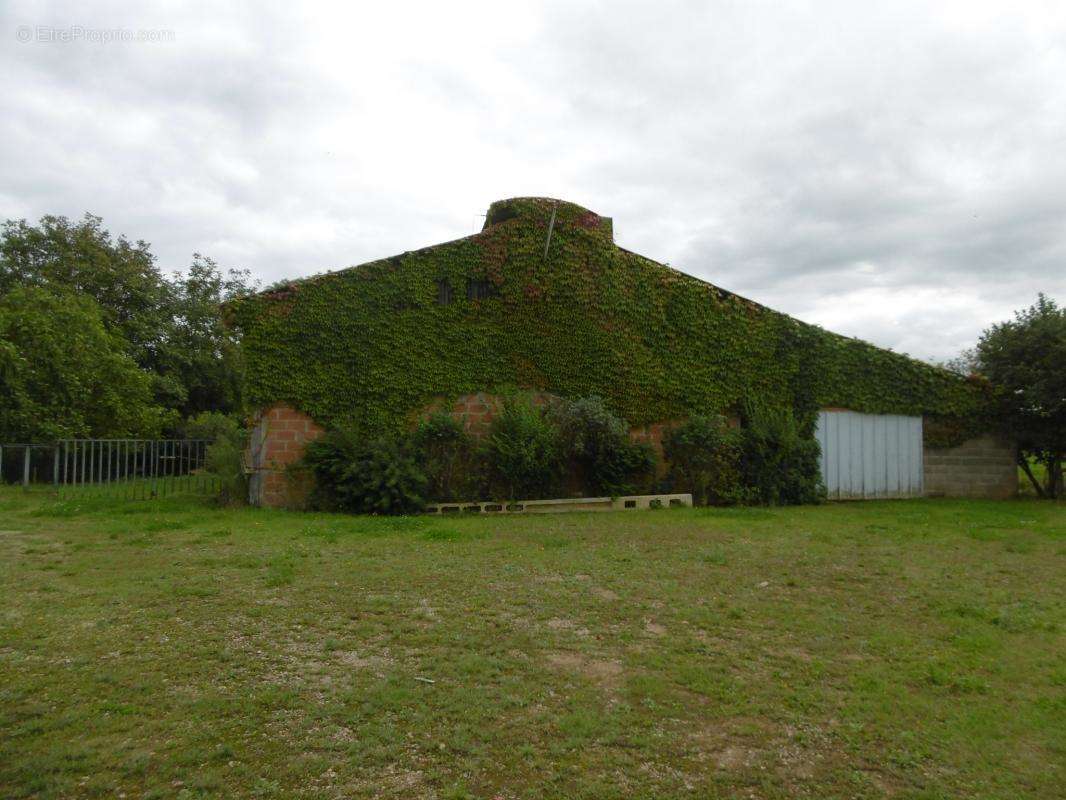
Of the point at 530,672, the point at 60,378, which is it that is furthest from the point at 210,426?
the point at 530,672

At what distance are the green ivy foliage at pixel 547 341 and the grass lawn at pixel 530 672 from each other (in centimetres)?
504

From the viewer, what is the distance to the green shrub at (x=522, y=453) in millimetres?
12070

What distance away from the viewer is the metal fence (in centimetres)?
1307

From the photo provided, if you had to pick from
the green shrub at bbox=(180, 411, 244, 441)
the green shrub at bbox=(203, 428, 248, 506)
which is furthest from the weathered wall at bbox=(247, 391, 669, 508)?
the green shrub at bbox=(180, 411, 244, 441)

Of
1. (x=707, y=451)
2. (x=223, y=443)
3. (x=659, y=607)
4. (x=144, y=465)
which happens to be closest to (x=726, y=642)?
(x=659, y=607)

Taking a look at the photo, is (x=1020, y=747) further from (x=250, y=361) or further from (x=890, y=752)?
(x=250, y=361)

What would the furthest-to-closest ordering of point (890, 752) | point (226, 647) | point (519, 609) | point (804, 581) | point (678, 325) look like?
point (678, 325) → point (804, 581) → point (519, 609) → point (226, 647) → point (890, 752)

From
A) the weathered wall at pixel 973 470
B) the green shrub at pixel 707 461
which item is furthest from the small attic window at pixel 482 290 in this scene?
the weathered wall at pixel 973 470

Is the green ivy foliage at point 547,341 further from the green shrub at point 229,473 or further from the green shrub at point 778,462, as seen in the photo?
the green shrub at point 229,473

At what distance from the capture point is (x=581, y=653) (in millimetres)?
4531

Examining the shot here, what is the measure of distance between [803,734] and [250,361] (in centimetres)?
1118

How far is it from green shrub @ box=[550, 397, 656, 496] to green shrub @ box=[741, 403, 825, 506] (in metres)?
1.95

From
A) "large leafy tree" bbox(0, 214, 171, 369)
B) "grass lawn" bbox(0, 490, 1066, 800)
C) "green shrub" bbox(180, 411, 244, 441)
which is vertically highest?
"large leafy tree" bbox(0, 214, 171, 369)

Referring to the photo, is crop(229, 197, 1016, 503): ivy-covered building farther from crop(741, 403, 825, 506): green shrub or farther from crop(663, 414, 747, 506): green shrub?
crop(741, 403, 825, 506): green shrub
